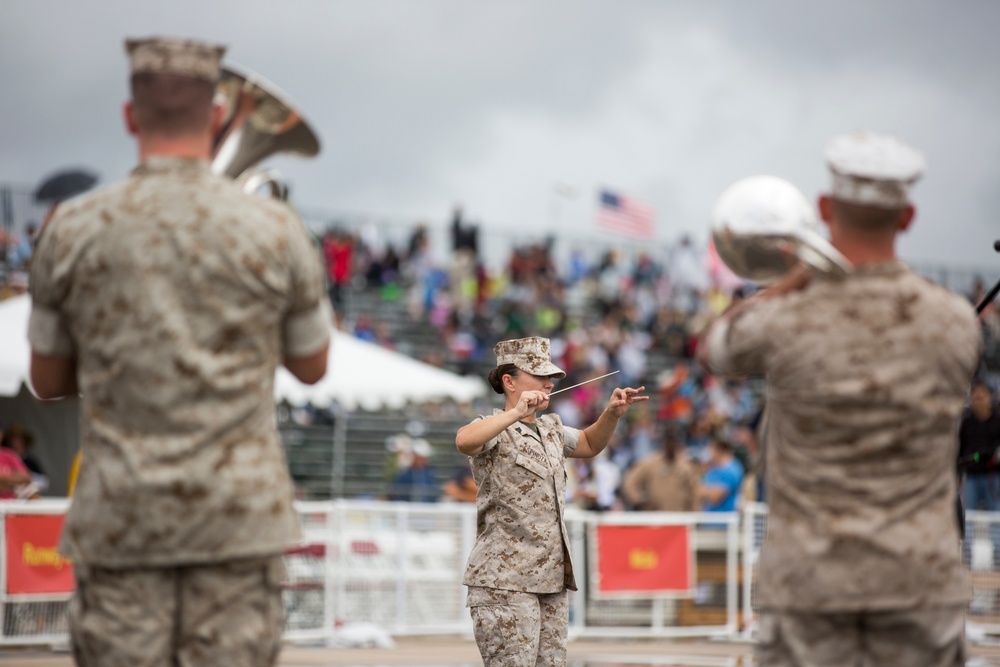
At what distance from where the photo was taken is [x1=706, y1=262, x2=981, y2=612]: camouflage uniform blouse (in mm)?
4090

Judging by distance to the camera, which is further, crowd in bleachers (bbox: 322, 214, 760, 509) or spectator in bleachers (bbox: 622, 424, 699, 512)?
crowd in bleachers (bbox: 322, 214, 760, 509)

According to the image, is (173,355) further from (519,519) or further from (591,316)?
(591,316)

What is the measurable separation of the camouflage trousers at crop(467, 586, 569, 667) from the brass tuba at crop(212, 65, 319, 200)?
2.80 m

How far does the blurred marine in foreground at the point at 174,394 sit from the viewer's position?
3.86 meters

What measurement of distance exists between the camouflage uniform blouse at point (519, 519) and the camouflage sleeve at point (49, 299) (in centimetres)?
319

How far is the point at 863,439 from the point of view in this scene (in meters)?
4.12

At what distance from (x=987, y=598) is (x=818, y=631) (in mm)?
11748

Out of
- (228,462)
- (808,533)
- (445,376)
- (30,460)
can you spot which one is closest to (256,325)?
(228,462)

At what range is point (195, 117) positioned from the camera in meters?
4.11

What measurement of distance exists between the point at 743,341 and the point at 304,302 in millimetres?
1218

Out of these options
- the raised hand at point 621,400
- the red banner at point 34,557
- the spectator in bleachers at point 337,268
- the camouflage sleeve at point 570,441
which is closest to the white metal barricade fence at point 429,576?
the red banner at point 34,557

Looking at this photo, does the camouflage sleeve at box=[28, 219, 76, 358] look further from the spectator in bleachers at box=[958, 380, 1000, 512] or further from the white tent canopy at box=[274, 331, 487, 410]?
the white tent canopy at box=[274, 331, 487, 410]

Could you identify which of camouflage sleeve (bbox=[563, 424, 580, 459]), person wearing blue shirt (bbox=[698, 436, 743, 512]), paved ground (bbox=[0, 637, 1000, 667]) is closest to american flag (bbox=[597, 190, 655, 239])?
person wearing blue shirt (bbox=[698, 436, 743, 512])

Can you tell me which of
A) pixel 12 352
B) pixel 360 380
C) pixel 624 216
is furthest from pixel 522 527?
pixel 624 216
